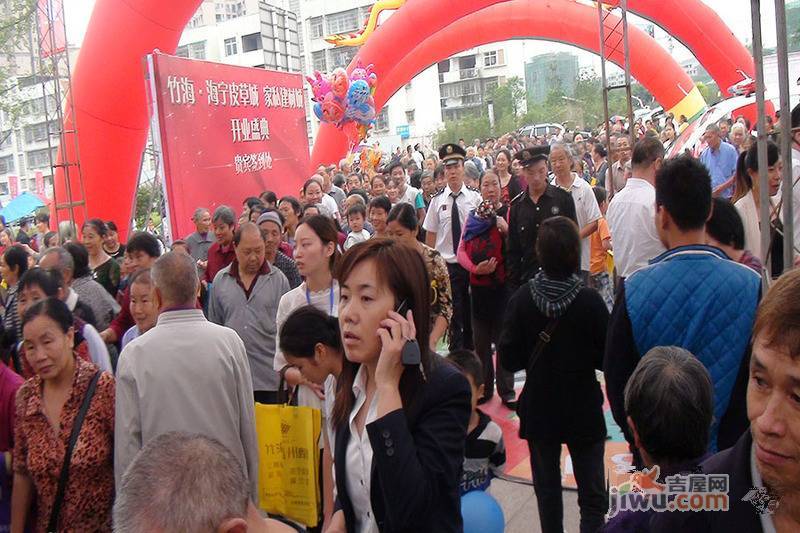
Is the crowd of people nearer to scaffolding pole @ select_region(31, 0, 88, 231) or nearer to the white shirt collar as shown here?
the white shirt collar

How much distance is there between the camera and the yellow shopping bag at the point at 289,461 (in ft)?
9.18

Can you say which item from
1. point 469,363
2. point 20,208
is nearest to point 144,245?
point 469,363

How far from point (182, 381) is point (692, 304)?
187 centimetres

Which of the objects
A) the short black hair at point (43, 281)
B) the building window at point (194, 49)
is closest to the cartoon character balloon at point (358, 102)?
the short black hair at point (43, 281)

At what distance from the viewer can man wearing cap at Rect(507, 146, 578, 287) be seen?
5.21 m

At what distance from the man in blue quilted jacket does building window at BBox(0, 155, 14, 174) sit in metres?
52.5

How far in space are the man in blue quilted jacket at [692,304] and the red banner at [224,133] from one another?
18.9 ft

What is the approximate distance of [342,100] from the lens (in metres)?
16.6

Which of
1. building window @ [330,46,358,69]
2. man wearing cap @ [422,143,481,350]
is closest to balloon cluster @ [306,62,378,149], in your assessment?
man wearing cap @ [422,143,481,350]

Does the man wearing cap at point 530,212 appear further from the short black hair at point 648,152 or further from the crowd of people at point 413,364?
the short black hair at point 648,152

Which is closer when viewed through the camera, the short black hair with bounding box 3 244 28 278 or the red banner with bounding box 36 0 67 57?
the short black hair with bounding box 3 244 28 278

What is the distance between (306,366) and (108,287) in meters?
3.01

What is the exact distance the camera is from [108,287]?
5.17 m

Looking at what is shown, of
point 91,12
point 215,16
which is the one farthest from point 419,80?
point 91,12
